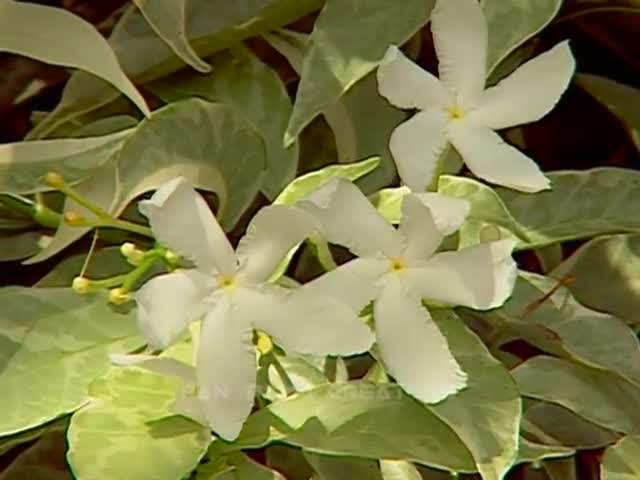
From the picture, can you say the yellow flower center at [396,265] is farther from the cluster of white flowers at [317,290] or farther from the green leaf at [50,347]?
the green leaf at [50,347]

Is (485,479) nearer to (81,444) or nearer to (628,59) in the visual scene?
(81,444)

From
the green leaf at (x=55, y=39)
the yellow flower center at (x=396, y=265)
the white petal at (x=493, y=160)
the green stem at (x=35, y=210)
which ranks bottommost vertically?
the green stem at (x=35, y=210)

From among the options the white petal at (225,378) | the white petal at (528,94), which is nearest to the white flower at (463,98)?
the white petal at (528,94)

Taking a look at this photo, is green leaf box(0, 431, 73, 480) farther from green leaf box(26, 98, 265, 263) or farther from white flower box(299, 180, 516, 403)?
white flower box(299, 180, 516, 403)

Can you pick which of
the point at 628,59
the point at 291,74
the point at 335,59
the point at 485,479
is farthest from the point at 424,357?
the point at 628,59

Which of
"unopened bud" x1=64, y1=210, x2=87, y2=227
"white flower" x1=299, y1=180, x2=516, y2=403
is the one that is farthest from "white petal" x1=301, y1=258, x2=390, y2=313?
"unopened bud" x1=64, y1=210, x2=87, y2=227

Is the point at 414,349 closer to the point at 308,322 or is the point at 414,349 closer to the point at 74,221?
the point at 308,322

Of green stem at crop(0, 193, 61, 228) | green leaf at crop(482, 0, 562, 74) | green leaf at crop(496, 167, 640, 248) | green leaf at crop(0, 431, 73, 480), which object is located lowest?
green leaf at crop(0, 431, 73, 480)

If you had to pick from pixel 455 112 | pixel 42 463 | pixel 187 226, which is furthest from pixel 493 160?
pixel 42 463

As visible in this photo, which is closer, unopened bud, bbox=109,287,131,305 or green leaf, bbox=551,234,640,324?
unopened bud, bbox=109,287,131,305
